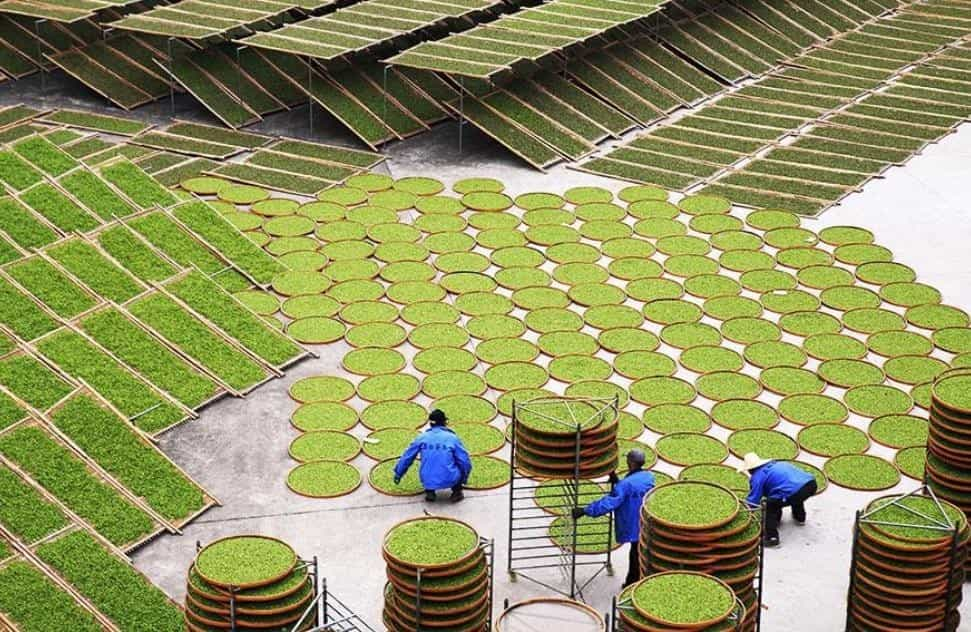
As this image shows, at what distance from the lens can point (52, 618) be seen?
14156mm

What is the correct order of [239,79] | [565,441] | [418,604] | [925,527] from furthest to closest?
[239,79] < [565,441] < [925,527] < [418,604]

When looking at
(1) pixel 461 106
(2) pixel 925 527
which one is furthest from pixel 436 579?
(1) pixel 461 106

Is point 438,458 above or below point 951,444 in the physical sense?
below

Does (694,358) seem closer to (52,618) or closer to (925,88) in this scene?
(52,618)

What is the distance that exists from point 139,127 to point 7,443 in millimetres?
12400

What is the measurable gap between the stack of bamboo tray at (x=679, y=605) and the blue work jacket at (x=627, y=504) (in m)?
1.90

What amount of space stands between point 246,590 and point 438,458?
12.2 ft

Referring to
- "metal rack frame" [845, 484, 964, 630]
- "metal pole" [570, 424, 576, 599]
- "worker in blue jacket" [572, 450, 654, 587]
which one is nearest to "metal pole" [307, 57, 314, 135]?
"metal pole" [570, 424, 576, 599]

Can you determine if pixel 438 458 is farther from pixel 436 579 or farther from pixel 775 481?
pixel 775 481

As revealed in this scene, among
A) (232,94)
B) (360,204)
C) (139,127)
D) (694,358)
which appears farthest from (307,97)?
(694,358)

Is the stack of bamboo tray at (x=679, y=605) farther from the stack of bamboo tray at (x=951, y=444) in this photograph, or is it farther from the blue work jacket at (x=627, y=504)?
the stack of bamboo tray at (x=951, y=444)

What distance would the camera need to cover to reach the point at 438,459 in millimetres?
16031

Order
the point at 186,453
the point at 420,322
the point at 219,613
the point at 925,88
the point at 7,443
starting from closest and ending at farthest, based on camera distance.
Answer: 1. the point at 219,613
2. the point at 7,443
3. the point at 186,453
4. the point at 420,322
5. the point at 925,88

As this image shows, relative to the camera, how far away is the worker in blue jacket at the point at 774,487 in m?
15.5
